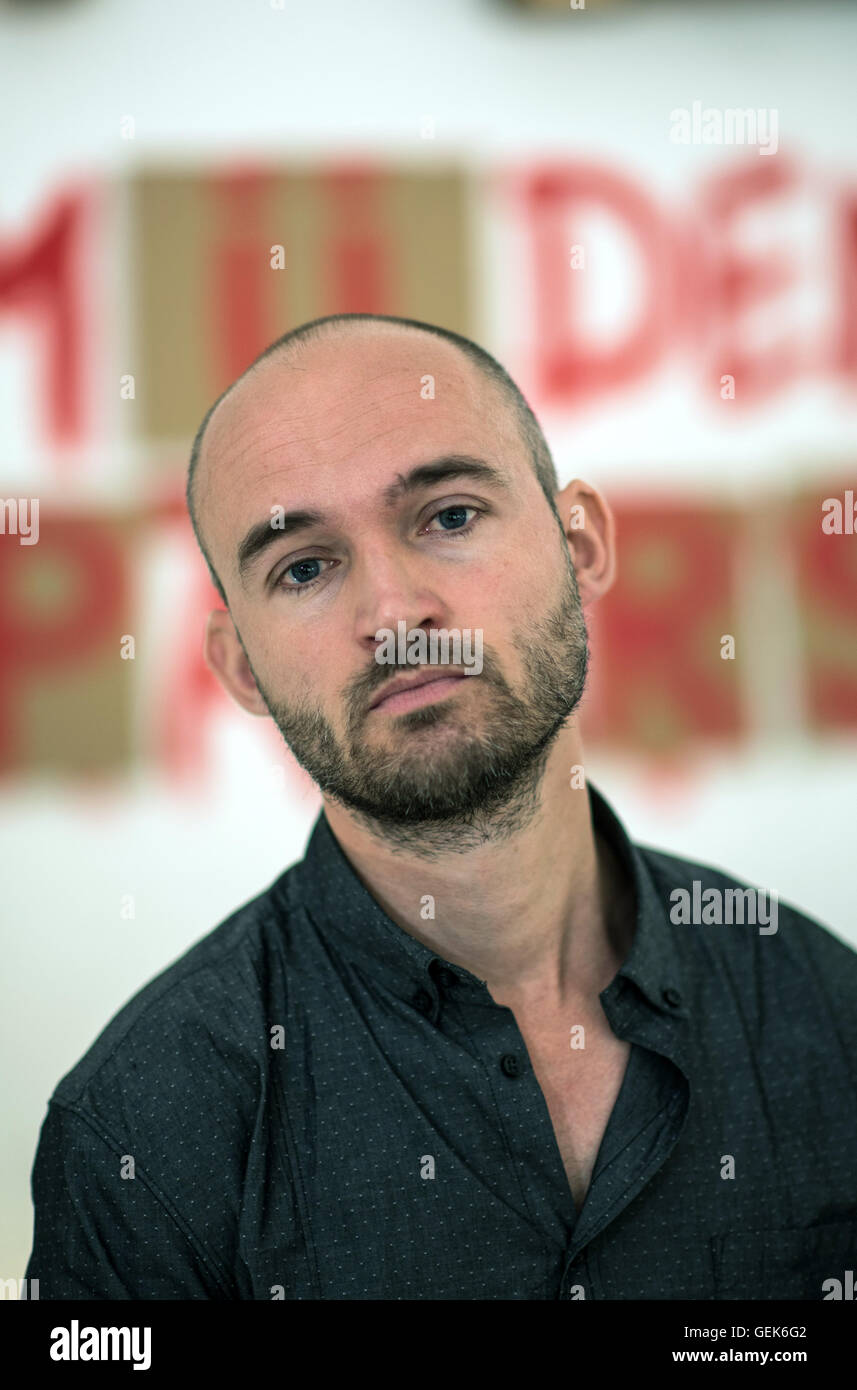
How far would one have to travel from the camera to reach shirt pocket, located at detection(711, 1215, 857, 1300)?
1.58 meters

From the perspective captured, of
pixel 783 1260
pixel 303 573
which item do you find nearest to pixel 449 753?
pixel 303 573

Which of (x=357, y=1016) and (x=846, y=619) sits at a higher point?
(x=846, y=619)

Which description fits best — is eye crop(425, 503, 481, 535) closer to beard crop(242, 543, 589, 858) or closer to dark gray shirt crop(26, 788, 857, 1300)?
beard crop(242, 543, 589, 858)

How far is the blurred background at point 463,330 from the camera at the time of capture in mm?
2543

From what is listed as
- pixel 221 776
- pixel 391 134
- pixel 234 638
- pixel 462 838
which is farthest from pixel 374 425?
pixel 391 134

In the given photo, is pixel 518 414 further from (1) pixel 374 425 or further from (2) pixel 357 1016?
(2) pixel 357 1016

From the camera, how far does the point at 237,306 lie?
2.63 m

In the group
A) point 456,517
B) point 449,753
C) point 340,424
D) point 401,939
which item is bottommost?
point 401,939

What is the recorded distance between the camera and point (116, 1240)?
1.47 meters

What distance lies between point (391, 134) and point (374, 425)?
1.35 m

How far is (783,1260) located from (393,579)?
1.03m

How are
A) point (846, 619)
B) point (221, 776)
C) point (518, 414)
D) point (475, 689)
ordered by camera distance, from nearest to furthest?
point (475, 689) → point (518, 414) → point (221, 776) → point (846, 619)

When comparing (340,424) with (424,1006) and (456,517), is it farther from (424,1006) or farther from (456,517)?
(424,1006)

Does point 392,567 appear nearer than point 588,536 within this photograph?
Yes
